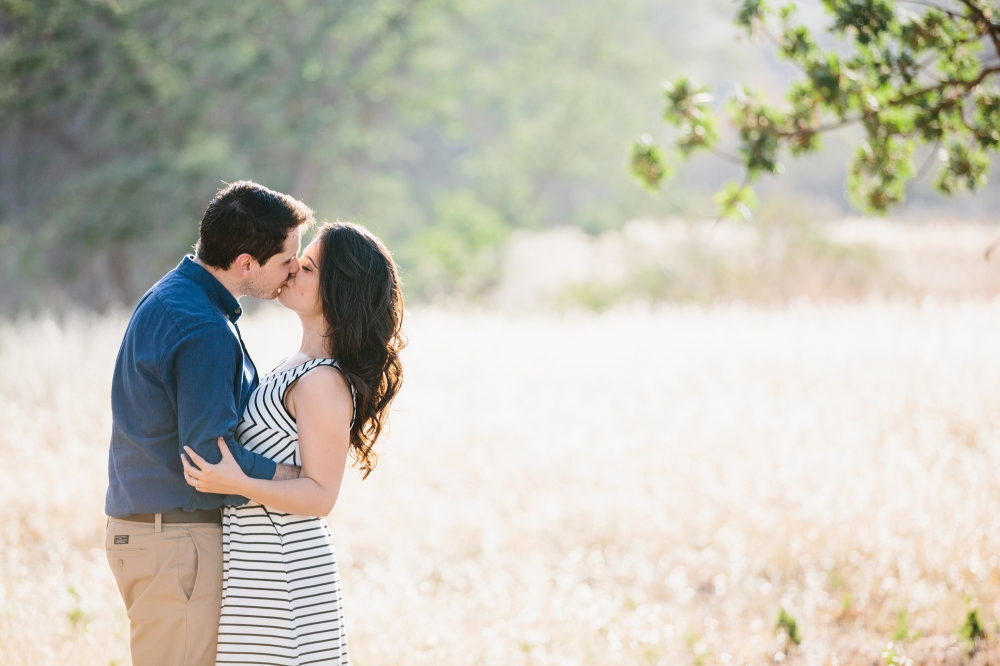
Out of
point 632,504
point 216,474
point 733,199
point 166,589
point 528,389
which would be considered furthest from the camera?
point 528,389

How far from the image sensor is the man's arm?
96.2 inches

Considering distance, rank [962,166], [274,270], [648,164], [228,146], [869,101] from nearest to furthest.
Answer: [274,270]
[869,101]
[962,166]
[648,164]
[228,146]

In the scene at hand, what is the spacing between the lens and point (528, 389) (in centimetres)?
1130

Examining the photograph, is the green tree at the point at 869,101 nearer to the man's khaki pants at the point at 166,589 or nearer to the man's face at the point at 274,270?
the man's face at the point at 274,270

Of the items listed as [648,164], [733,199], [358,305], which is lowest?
[358,305]

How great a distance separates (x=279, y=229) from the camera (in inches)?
104

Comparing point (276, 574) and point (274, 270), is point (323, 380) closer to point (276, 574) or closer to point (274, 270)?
point (274, 270)

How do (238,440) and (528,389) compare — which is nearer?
(238,440)

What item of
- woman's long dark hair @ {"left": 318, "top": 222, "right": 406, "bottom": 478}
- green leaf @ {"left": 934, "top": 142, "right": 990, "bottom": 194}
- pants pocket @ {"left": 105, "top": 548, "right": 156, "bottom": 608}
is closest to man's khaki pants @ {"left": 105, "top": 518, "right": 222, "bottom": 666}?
pants pocket @ {"left": 105, "top": 548, "right": 156, "bottom": 608}

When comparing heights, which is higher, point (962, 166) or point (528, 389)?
point (962, 166)

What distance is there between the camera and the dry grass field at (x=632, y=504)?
4742mm

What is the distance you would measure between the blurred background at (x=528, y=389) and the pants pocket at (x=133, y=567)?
1395 millimetres

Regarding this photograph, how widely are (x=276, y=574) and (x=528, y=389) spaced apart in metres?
8.71

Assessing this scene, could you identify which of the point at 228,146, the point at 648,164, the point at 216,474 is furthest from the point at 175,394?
the point at 228,146
